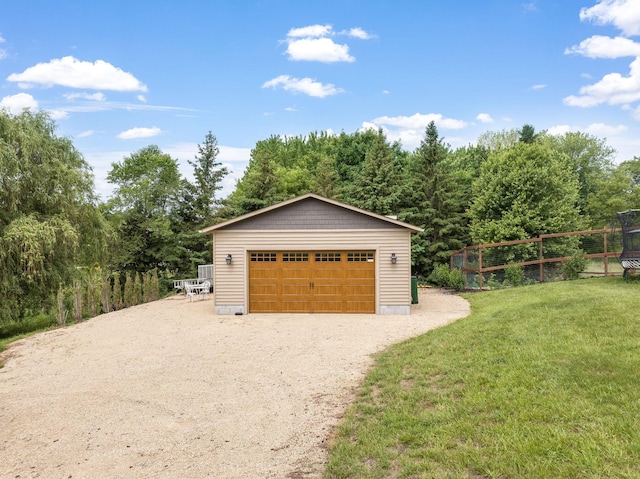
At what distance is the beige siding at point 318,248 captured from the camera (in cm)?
1316

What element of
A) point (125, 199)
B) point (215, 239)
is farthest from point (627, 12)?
point (125, 199)

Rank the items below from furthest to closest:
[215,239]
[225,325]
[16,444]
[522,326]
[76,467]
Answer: [215,239]
[225,325]
[522,326]
[16,444]
[76,467]

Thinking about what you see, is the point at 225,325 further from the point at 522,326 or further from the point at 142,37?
the point at 142,37

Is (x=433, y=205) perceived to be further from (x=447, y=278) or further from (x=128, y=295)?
(x=128, y=295)

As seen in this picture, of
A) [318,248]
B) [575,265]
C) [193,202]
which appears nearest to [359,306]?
[318,248]

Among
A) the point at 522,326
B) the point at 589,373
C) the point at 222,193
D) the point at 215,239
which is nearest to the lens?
the point at 589,373

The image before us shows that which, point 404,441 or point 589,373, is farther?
point 589,373

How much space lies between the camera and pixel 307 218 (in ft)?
44.3

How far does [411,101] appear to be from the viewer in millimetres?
27828

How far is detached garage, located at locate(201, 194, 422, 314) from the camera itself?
13188 millimetres

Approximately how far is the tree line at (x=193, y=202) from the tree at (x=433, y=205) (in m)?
0.06

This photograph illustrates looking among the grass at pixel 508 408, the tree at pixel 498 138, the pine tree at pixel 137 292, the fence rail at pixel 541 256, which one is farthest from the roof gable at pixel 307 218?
the tree at pixel 498 138

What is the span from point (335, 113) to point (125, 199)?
2323 centimetres

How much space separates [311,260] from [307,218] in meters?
1.39
